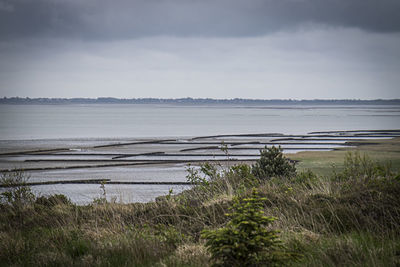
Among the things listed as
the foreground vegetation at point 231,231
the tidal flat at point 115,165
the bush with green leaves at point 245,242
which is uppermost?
the bush with green leaves at point 245,242

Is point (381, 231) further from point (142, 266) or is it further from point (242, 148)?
point (242, 148)

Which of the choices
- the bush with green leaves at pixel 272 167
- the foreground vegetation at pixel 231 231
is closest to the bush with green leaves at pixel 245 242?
the foreground vegetation at pixel 231 231

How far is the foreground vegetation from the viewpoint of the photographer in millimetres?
6305

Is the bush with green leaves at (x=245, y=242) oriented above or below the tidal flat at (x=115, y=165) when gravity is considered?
above

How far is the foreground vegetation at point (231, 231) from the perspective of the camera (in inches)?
248

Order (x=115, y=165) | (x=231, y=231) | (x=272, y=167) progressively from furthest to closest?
(x=115, y=165) → (x=272, y=167) → (x=231, y=231)

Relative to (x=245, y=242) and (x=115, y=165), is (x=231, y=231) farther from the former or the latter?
(x=115, y=165)

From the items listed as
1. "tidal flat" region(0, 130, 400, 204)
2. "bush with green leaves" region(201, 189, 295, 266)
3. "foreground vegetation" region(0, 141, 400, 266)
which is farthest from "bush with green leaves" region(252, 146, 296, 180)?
"bush with green leaves" region(201, 189, 295, 266)

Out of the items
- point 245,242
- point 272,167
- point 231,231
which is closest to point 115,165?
point 272,167

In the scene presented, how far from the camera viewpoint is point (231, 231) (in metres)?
6.14

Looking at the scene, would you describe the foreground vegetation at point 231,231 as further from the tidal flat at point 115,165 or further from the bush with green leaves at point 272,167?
the tidal flat at point 115,165

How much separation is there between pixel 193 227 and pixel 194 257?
2.52 metres

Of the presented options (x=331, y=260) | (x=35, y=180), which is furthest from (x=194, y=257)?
(x=35, y=180)

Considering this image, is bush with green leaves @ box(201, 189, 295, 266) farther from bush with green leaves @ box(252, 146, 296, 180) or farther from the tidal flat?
the tidal flat
